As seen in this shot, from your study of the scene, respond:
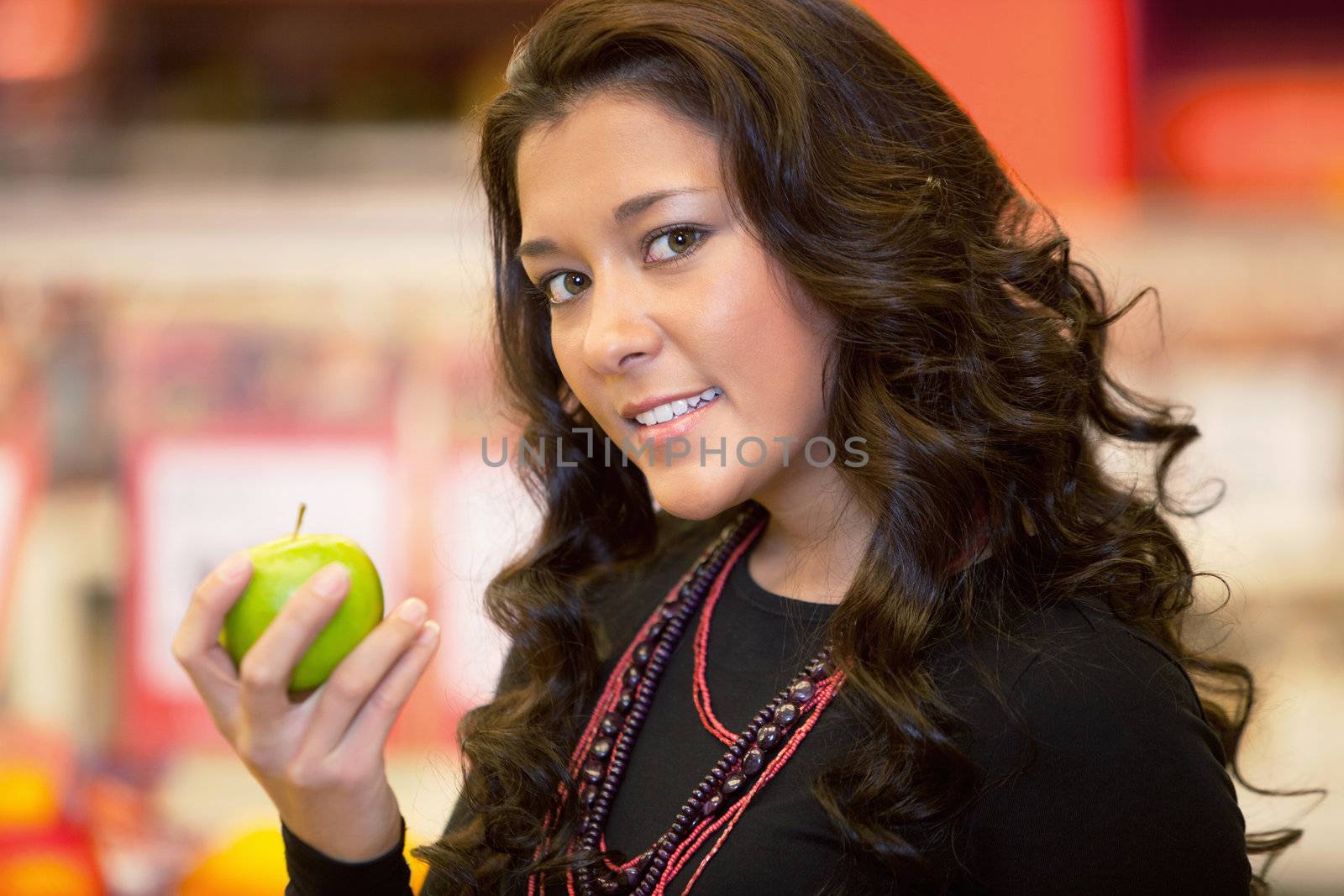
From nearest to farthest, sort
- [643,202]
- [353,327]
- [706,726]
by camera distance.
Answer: [643,202], [706,726], [353,327]

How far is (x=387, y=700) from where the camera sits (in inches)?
34.9

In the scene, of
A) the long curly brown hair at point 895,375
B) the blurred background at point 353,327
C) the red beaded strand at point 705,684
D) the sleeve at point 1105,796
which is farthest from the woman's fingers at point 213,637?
the blurred background at point 353,327

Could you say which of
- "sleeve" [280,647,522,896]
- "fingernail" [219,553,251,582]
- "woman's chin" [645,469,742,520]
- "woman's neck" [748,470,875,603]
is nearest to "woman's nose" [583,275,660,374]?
"woman's chin" [645,469,742,520]

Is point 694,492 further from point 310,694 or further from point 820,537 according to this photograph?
point 310,694

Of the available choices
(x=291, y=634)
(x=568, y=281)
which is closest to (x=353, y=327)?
(x=568, y=281)

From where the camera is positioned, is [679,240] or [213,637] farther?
[679,240]

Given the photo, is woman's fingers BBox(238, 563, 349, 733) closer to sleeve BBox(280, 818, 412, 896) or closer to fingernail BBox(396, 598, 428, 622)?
fingernail BBox(396, 598, 428, 622)

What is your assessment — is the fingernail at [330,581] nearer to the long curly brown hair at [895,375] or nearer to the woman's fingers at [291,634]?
the woman's fingers at [291,634]

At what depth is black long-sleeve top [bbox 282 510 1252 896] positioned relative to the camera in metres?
0.85

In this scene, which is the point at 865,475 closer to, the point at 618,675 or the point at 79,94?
the point at 618,675

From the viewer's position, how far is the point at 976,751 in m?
0.90

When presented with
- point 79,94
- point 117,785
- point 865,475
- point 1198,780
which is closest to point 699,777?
point 865,475

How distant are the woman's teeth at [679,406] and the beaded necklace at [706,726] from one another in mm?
247

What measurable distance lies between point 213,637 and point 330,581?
4.5 inches
